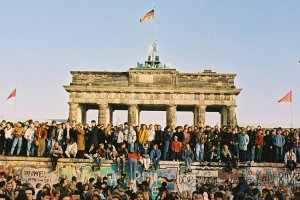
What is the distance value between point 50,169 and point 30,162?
0.94m

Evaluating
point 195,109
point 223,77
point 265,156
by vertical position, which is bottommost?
point 265,156

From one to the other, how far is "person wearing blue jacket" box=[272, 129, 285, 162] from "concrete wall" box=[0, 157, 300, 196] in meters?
0.42

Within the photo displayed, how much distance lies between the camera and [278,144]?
18.9 m

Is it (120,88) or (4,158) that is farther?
(120,88)

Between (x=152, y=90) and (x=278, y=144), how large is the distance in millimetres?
25916

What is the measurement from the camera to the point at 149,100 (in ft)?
146

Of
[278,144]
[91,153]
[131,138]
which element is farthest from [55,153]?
[278,144]

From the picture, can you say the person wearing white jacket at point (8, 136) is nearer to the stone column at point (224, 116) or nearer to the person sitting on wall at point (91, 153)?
the person sitting on wall at point (91, 153)

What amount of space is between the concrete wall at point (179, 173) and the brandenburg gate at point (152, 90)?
24.5 metres

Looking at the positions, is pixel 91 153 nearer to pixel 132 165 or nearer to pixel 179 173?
pixel 132 165

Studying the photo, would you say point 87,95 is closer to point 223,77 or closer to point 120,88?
point 120,88

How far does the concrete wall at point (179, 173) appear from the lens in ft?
62.3

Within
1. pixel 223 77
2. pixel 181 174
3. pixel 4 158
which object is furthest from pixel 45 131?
pixel 223 77

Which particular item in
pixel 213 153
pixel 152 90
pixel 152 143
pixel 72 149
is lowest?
pixel 213 153
